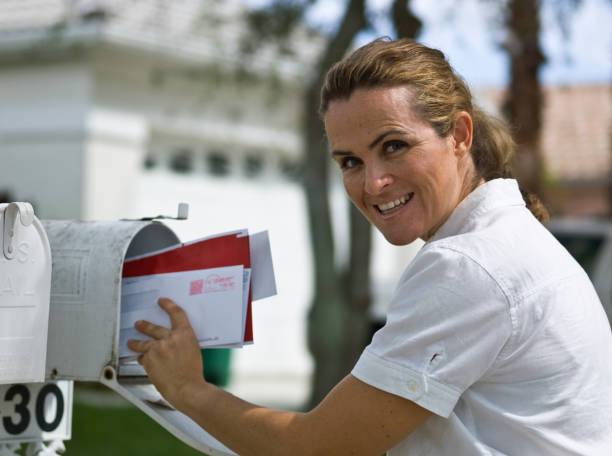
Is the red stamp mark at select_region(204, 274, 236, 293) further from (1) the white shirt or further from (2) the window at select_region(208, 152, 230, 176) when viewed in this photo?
(2) the window at select_region(208, 152, 230, 176)

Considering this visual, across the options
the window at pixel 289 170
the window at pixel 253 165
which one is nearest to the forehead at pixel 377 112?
the window at pixel 253 165

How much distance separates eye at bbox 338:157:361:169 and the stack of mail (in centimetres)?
22

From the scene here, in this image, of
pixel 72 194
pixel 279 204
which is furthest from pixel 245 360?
pixel 72 194

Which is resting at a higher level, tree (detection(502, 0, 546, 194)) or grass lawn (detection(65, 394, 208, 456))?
tree (detection(502, 0, 546, 194))

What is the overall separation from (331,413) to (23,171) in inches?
321

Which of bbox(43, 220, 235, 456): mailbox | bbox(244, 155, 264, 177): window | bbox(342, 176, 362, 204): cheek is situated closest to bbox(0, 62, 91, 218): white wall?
bbox(244, 155, 264, 177): window

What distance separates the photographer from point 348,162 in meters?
1.99

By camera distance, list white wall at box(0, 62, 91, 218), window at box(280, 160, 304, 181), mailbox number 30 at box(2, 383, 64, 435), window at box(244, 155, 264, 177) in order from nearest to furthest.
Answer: mailbox number 30 at box(2, 383, 64, 435) < white wall at box(0, 62, 91, 218) < window at box(244, 155, 264, 177) < window at box(280, 160, 304, 181)

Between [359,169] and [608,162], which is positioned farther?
[608,162]

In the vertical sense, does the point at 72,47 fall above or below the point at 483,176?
above

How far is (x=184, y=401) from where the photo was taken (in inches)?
75.9

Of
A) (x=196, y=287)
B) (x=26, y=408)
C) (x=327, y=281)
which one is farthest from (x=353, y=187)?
(x=327, y=281)

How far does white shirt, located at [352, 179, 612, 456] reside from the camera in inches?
65.6

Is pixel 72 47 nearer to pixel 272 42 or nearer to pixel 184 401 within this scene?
pixel 272 42
